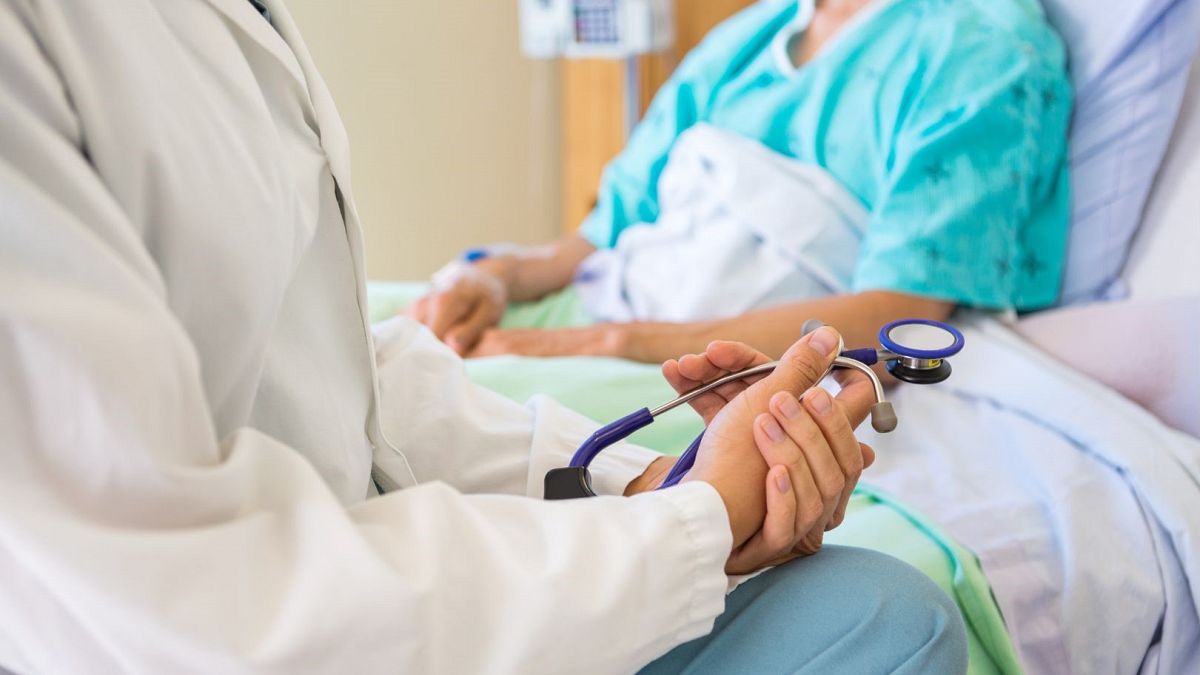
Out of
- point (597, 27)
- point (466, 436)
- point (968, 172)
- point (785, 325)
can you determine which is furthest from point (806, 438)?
point (597, 27)

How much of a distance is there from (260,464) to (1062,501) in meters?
0.75

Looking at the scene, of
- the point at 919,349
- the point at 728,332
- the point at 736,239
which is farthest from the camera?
the point at 736,239

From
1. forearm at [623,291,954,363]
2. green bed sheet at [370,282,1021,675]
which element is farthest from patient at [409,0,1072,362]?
green bed sheet at [370,282,1021,675]

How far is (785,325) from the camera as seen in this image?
1.19 m

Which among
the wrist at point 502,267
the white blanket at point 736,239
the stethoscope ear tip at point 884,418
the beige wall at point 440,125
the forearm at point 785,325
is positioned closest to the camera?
the stethoscope ear tip at point 884,418

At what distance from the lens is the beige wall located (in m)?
1.99

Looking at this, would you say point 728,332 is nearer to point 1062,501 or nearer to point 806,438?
point 1062,501

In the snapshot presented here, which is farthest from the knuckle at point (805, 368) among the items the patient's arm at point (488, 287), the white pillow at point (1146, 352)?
the patient's arm at point (488, 287)

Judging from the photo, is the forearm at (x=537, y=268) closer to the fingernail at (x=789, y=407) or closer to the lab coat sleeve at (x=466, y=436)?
the lab coat sleeve at (x=466, y=436)

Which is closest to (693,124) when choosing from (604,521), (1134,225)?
(1134,225)

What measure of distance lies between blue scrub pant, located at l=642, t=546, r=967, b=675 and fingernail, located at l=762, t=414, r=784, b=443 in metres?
0.09

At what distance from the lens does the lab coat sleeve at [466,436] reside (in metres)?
0.76

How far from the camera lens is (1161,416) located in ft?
3.58

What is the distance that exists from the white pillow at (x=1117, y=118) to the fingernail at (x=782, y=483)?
2.61 feet
